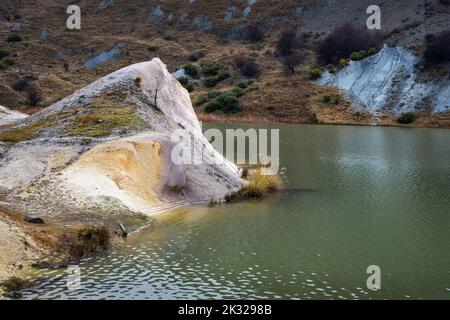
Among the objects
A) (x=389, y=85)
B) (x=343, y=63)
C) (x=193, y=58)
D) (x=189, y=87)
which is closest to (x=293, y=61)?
(x=343, y=63)

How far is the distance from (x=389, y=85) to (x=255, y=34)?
133 ft

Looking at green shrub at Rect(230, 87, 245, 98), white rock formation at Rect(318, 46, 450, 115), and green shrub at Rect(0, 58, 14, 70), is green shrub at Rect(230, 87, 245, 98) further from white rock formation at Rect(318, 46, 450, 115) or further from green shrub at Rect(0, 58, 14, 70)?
green shrub at Rect(0, 58, 14, 70)

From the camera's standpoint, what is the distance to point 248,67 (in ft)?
299

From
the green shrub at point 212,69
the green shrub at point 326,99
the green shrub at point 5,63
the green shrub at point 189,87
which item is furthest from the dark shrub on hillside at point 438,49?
the green shrub at point 5,63

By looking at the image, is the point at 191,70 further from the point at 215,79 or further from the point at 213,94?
the point at 213,94

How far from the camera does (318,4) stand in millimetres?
115750

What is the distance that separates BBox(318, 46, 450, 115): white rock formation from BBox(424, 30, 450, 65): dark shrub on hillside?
7.64ft

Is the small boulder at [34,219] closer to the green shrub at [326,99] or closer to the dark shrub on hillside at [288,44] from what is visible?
the green shrub at [326,99]

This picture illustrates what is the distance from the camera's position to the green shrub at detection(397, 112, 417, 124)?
69756 millimetres

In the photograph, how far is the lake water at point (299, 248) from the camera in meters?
16.0

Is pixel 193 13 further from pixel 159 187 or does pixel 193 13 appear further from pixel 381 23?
pixel 159 187

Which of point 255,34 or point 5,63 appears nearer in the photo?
point 5,63
